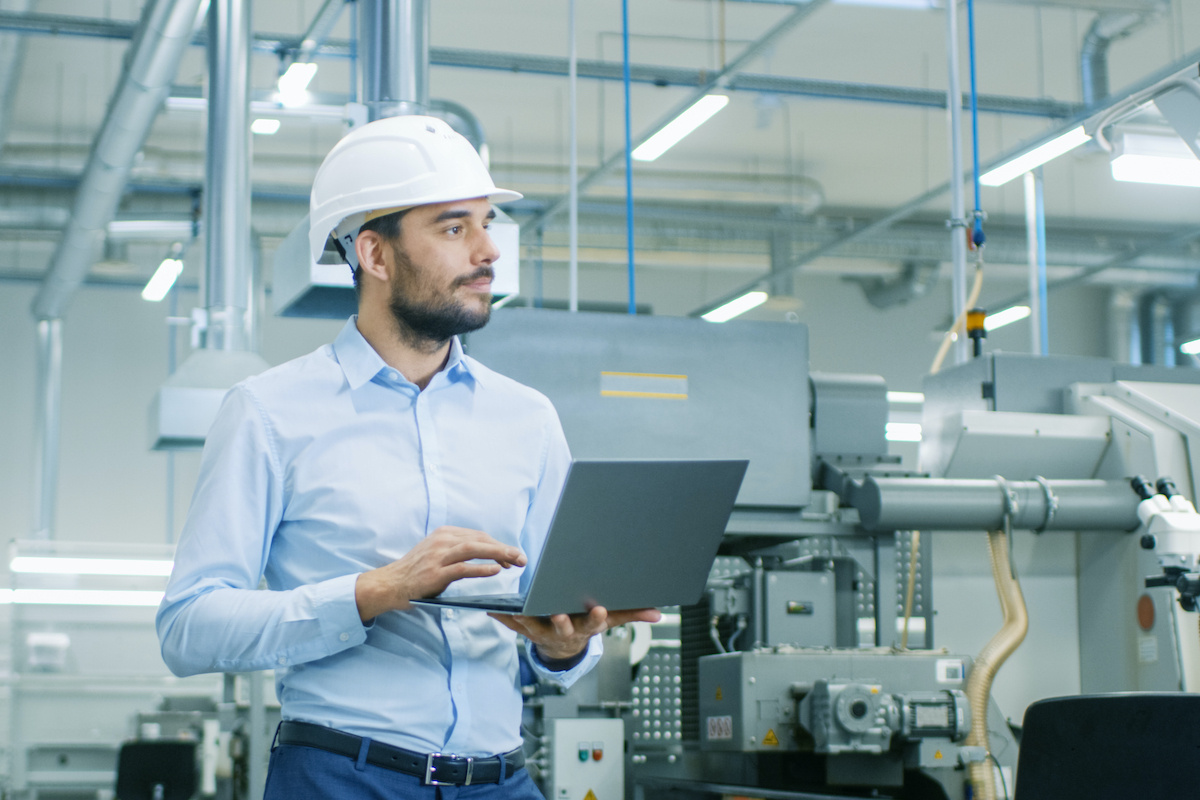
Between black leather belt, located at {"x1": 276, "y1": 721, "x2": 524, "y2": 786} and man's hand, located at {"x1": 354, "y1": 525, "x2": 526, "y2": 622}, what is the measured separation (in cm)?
13

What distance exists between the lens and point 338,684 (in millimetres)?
1277

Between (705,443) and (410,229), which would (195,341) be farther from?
(410,229)

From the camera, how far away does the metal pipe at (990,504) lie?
2787mm

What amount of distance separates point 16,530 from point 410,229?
888cm

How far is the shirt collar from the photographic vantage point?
4.57 feet

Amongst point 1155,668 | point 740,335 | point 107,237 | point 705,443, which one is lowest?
point 1155,668

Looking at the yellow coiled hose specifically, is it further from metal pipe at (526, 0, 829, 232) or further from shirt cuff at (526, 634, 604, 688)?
metal pipe at (526, 0, 829, 232)

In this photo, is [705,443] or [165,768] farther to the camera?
[165,768]

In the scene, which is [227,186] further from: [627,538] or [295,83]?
[627,538]

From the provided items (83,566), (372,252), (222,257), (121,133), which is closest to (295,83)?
(121,133)

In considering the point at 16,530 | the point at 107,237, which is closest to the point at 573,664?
the point at 107,237

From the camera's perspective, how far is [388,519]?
52.2 inches

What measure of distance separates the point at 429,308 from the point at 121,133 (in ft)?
17.2

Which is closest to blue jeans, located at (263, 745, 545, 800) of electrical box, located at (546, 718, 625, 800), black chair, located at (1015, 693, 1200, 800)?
black chair, located at (1015, 693, 1200, 800)
